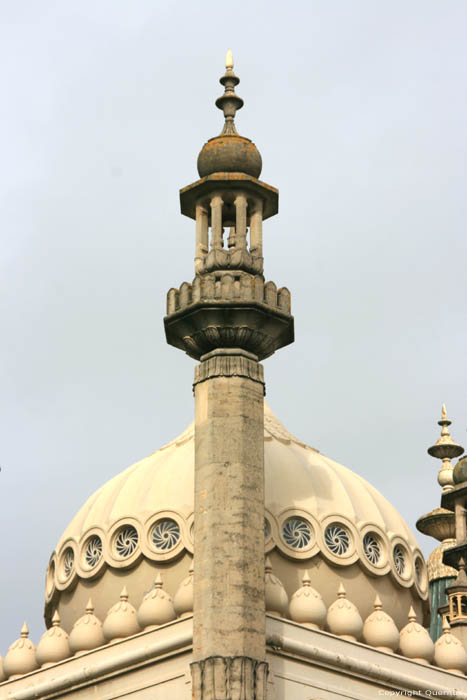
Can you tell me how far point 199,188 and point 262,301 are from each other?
9.86 feet

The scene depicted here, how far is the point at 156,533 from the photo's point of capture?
119 ft

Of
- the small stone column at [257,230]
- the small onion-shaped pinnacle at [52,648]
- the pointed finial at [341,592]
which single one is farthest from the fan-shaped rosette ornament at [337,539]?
the small stone column at [257,230]

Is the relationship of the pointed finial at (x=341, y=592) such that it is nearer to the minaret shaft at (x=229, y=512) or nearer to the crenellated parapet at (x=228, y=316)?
the minaret shaft at (x=229, y=512)

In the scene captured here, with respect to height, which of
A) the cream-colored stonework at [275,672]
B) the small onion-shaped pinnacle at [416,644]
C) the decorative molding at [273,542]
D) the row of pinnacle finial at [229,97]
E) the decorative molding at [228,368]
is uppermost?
A: the row of pinnacle finial at [229,97]

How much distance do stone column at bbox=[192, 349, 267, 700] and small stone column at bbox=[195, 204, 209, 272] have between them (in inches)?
100.0

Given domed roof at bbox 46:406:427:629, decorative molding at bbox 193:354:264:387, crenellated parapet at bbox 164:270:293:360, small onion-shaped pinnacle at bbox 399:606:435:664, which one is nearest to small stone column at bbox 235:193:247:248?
crenellated parapet at bbox 164:270:293:360

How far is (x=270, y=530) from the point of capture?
35656 mm

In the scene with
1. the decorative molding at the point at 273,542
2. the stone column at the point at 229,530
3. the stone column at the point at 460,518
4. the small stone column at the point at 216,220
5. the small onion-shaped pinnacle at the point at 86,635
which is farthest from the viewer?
the stone column at the point at 460,518

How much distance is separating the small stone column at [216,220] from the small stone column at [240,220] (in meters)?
0.33

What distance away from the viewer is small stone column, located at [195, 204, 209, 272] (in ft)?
114

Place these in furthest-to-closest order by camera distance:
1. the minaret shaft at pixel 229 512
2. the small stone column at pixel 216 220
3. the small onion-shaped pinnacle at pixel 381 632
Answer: the small onion-shaped pinnacle at pixel 381 632 < the small stone column at pixel 216 220 < the minaret shaft at pixel 229 512

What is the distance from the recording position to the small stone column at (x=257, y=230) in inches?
1364

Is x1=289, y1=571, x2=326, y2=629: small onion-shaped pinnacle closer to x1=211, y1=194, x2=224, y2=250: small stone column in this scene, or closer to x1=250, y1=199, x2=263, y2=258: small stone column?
x1=250, y1=199, x2=263, y2=258: small stone column

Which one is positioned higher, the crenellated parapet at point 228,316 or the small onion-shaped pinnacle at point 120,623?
the crenellated parapet at point 228,316
